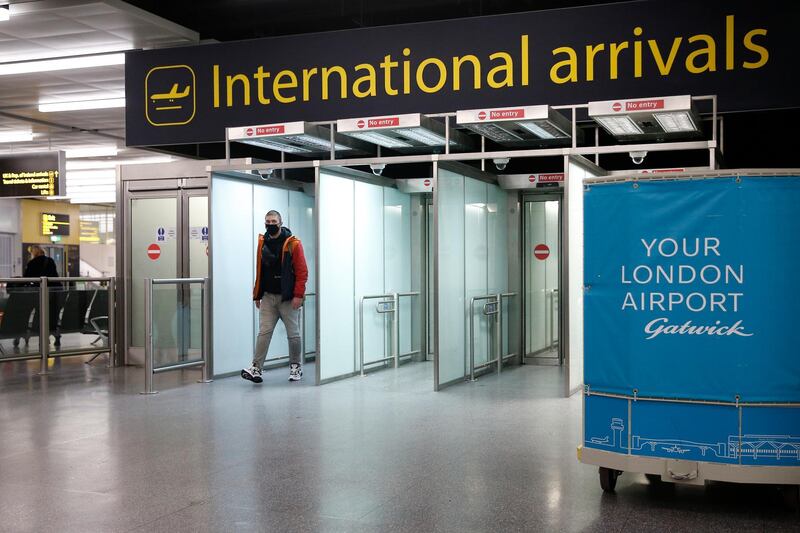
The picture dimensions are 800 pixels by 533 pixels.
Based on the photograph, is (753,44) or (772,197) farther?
(753,44)

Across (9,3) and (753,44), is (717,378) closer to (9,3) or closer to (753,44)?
(753,44)

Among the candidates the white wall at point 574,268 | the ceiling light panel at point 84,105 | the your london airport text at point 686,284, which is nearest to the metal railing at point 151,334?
the white wall at point 574,268

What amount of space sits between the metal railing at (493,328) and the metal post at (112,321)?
5045mm

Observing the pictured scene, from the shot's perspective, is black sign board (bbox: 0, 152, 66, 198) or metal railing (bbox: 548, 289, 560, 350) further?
black sign board (bbox: 0, 152, 66, 198)

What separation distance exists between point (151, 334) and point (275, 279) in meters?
1.48

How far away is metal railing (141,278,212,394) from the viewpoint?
910cm

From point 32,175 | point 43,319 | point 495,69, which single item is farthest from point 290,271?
point 32,175

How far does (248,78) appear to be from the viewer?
1013cm

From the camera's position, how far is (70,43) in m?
11.1

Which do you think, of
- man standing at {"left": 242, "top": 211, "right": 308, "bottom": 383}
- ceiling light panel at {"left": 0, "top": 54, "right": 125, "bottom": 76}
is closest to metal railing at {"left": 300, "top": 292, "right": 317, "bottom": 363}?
man standing at {"left": 242, "top": 211, "right": 308, "bottom": 383}

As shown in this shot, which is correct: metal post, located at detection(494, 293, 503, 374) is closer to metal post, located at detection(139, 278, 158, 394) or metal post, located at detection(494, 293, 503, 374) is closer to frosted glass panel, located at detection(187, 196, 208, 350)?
frosted glass panel, located at detection(187, 196, 208, 350)

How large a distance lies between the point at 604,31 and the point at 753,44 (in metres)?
1.41

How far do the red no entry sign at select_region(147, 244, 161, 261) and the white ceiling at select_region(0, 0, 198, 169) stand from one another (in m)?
2.62

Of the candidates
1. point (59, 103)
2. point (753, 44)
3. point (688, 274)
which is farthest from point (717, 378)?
point (59, 103)
